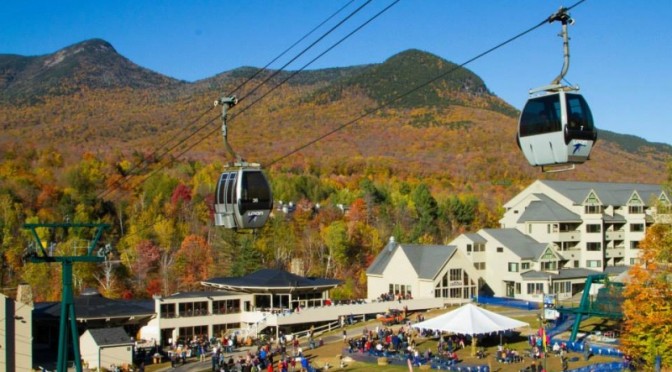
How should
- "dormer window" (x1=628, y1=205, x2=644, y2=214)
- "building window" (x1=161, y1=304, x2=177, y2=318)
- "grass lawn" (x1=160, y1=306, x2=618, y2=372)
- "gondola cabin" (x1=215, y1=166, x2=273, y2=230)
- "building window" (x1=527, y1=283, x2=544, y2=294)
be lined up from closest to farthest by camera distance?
"gondola cabin" (x1=215, y1=166, x2=273, y2=230) → "grass lawn" (x1=160, y1=306, x2=618, y2=372) → "building window" (x1=161, y1=304, x2=177, y2=318) → "building window" (x1=527, y1=283, x2=544, y2=294) → "dormer window" (x1=628, y1=205, x2=644, y2=214)

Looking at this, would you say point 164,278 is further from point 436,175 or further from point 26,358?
point 436,175

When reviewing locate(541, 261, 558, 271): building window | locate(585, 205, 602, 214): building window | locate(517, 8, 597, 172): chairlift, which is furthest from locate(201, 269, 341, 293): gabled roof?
locate(517, 8, 597, 172): chairlift

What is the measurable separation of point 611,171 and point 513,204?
125m

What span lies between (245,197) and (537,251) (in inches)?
1941

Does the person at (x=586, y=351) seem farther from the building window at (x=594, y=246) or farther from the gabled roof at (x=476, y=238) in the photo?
the building window at (x=594, y=246)

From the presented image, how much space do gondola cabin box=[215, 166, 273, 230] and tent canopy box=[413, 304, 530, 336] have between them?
20.6m

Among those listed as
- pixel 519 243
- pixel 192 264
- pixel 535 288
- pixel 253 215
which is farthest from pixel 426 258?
pixel 253 215

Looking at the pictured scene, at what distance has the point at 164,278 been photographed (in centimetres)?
8712

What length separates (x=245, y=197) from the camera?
83.2ft

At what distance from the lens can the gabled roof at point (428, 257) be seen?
6531cm

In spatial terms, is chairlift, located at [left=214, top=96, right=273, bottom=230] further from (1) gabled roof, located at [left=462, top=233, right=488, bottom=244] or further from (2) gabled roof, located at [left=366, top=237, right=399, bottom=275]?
(1) gabled roof, located at [left=462, top=233, right=488, bottom=244]

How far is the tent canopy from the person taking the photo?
142 ft

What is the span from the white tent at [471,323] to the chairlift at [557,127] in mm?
26659

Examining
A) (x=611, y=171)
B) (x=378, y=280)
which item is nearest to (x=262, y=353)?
(x=378, y=280)
